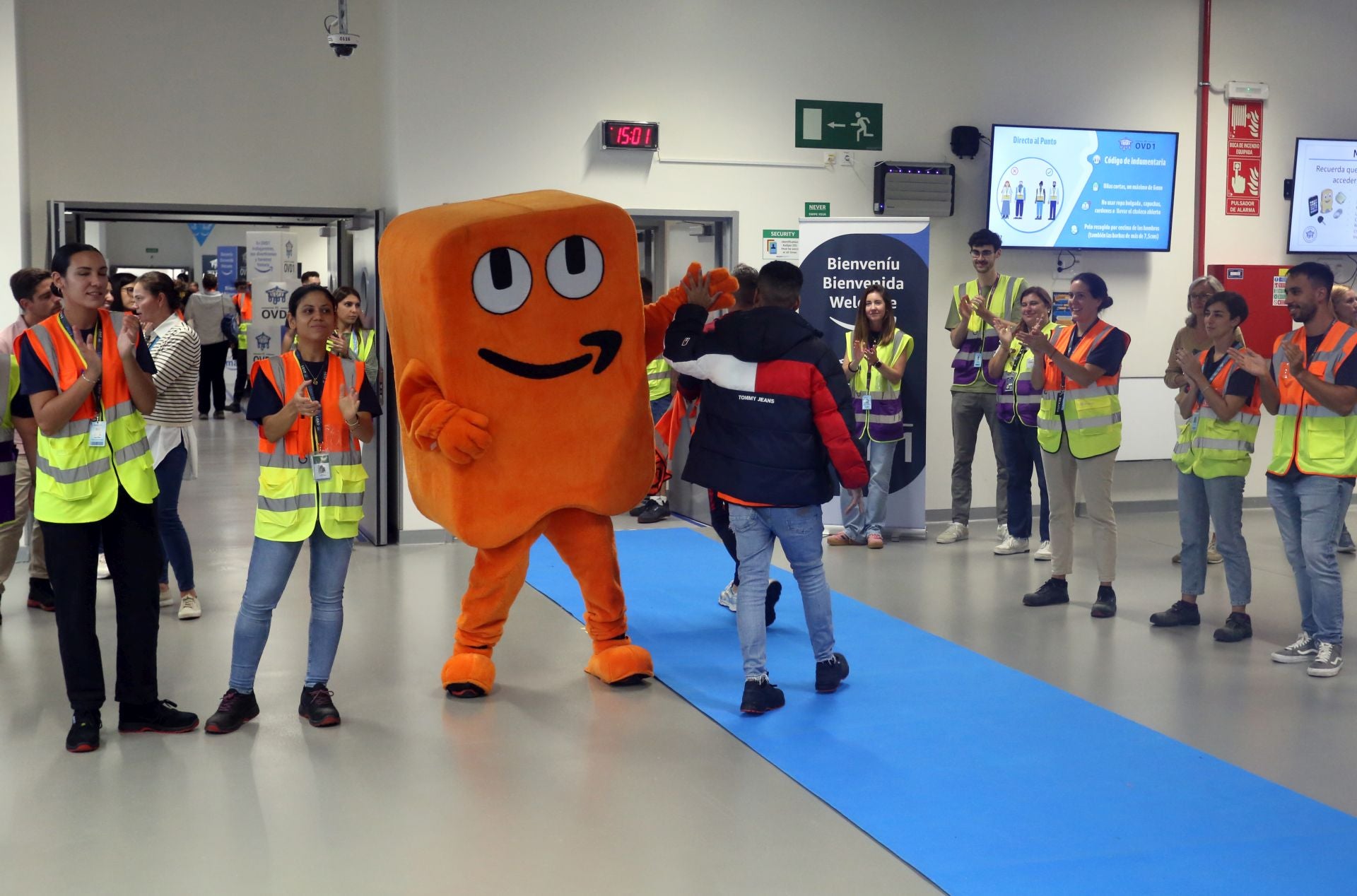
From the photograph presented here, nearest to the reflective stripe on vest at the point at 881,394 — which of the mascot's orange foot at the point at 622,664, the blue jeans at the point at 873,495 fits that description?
the blue jeans at the point at 873,495

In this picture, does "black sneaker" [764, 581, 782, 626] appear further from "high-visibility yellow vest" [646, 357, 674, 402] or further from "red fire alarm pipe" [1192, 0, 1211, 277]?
"red fire alarm pipe" [1192, 0, 1211, 277]

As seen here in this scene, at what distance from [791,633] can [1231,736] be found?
5.99 ft

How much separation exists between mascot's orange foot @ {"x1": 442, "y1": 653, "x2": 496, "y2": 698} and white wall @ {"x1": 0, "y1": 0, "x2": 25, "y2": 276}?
3.65m

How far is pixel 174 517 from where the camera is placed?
5445mm

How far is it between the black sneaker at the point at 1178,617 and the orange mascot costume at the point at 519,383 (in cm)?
236

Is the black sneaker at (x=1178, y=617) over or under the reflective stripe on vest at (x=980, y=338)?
under

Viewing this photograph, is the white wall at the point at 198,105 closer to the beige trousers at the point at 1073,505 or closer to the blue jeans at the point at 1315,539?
the beige trousers at the point at 1073,505

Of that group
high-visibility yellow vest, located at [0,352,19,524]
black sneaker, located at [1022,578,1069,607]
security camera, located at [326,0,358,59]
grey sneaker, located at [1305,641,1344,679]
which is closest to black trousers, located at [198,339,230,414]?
security camera, located at [326,0,358,59]

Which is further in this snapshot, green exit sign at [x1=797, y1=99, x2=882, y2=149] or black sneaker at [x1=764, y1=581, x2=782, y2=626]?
green exit sign at [x1=797, y1=99, x2=882, y2=149]

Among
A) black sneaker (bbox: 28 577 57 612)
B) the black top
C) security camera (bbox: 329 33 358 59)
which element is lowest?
black sneaker (bbox: 28 577 57 612)

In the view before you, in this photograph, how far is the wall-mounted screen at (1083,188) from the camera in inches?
316

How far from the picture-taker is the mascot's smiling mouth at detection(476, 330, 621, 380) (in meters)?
4.23

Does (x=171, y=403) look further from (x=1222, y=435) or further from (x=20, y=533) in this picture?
(x=1222, y=435)

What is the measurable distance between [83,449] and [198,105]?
14.3 feet
